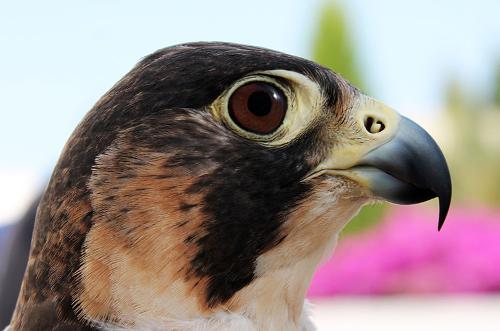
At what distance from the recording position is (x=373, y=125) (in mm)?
2686

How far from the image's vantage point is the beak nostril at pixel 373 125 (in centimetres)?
266

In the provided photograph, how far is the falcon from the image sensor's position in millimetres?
2457

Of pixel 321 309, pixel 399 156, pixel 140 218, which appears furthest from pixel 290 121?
pixel 321 309

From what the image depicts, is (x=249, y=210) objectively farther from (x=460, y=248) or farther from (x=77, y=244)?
(x=460, y=248)

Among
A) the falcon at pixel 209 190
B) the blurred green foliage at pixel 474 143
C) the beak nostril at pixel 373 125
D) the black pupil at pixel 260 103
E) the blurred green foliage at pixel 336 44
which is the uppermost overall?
the black pupil at pixel 260 103

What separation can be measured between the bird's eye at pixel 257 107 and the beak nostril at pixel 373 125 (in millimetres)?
280

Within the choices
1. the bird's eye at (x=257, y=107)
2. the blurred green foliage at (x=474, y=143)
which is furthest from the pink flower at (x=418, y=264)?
the blurred green foliage at (x=474, y=143)

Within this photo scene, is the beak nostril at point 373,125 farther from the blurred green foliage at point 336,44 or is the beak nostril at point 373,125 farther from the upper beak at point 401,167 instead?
the blurred green foliage at point 336,44

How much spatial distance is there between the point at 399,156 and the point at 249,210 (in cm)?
48

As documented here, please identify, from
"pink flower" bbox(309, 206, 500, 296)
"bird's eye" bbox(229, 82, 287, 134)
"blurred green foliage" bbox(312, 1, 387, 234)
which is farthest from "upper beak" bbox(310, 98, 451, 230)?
"blurred green foliage" bbox(312, 1, 387, 234)

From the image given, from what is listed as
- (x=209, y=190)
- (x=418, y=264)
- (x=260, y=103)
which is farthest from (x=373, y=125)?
(x=418, y=264)

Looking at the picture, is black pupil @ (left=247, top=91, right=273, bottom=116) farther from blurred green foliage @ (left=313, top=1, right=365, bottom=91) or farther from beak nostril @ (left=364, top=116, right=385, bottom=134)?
blurred green foliage @ (left=313, top=1, right=365, bottom=91)

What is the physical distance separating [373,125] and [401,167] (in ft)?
0.70

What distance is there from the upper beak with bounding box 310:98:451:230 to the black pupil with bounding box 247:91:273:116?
0.25 m
